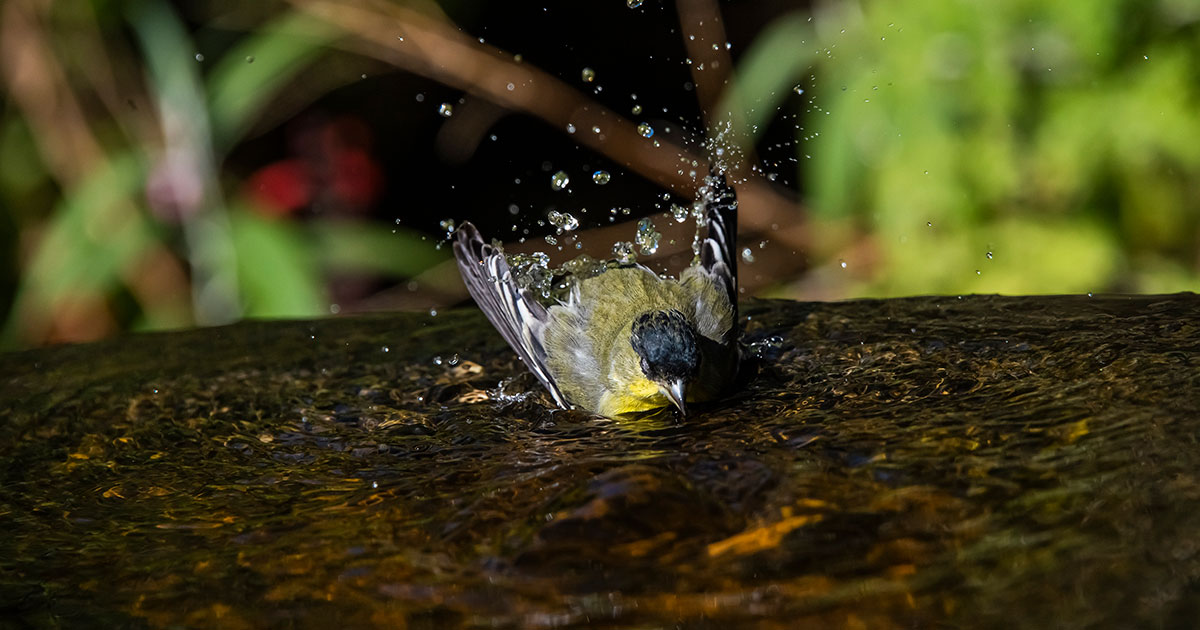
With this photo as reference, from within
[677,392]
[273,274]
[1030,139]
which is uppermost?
[273,274]

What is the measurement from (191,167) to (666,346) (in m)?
3.34

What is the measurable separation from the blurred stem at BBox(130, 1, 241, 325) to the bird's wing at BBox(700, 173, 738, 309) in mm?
2451

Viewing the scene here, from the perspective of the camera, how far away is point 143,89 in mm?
6062

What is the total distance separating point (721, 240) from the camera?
380 centimetres

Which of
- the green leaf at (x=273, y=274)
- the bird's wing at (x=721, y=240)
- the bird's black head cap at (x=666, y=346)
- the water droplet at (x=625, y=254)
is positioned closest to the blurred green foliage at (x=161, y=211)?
the green leaf at (x=273, y=274)

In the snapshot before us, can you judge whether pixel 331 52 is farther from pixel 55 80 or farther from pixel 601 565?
pixel 601 565

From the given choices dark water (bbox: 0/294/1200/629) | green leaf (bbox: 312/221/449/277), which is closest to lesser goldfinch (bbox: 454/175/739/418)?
dark water (bbox: 0/294/1200/629)

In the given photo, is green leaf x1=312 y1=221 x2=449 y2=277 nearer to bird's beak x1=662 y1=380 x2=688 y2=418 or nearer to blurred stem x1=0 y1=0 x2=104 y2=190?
blurred stem x1=0 y1=0 x2=104 y2=190

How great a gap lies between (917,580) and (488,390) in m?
1.78

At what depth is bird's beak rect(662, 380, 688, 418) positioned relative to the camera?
298 centimetres

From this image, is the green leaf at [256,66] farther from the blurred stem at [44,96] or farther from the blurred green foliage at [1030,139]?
the blurred green foliage at [1030,139]

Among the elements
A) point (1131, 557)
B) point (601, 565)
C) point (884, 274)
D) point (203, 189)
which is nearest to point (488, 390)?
point (601, 565)

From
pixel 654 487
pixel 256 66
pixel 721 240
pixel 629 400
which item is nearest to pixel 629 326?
pixel 629 400

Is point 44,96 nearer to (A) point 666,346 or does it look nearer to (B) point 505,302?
(B) point 505,302
